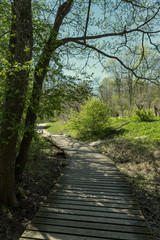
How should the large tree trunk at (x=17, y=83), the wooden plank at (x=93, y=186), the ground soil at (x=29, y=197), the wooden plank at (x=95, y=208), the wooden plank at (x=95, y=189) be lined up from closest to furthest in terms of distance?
the wooden plank at (x=95, y=208) < the large tree trunk at (x=17, y=83) < the ground soil at (x=29, y=197) < the wooden plank at (x=95, y=189) < the wooden plank at (x=93, y=186)

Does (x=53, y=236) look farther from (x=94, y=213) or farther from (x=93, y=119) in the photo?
(x=93, y=119)

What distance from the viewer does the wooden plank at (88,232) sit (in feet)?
8.17

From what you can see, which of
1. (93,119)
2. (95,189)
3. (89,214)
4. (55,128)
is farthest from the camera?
(55,128)

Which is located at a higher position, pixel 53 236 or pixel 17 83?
pixel 17 83

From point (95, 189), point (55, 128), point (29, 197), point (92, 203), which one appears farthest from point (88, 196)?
point (55, 128)

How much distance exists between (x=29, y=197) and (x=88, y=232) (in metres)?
2.71

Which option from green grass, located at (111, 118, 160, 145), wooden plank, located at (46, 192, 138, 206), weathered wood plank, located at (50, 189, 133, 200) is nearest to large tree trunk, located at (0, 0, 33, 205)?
wooden plank, located at (46, 192, 138, 206)

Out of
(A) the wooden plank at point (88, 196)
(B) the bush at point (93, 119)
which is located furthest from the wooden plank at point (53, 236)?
(B) the bush at point (93, 119)

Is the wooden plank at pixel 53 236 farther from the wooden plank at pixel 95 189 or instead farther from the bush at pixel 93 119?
the bush at pixel 93 119

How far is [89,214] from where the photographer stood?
3.13 m

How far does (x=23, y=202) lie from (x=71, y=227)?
2.15 m

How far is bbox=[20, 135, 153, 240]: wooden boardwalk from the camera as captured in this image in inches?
101

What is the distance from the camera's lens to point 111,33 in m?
6.23

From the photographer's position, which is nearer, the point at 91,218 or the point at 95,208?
the point at 91,218
